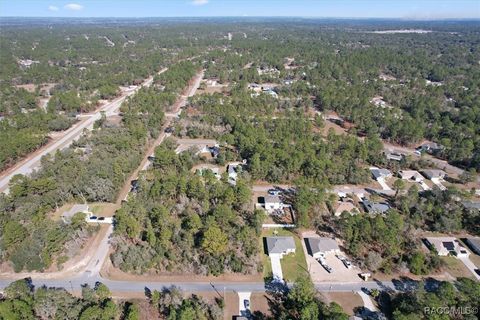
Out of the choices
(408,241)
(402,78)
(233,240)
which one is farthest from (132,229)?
(402,78)

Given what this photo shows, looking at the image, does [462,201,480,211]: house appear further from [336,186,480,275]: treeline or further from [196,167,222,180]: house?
[196,167,222,180]: house

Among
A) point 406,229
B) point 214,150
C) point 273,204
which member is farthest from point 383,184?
point 214,150

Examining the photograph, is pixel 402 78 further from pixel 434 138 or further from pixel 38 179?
pixel 38 179

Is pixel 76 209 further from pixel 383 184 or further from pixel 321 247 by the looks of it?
pixel 383 184

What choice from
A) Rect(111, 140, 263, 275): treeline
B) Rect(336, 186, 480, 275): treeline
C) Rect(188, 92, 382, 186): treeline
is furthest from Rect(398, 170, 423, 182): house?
Rect(111, 140, 263, 275): treeline

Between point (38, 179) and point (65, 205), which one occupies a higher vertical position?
point (38, 179)

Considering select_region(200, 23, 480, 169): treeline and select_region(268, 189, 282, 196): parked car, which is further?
select_region(200, 23, 480, 169): treeline
